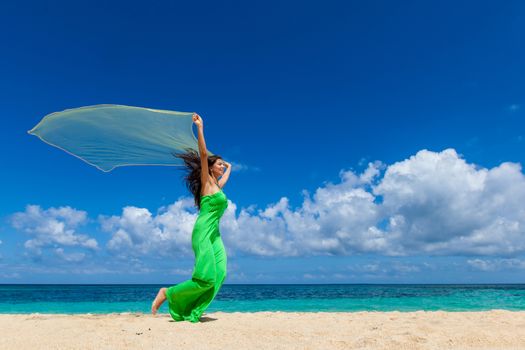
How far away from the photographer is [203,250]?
20.2 feet

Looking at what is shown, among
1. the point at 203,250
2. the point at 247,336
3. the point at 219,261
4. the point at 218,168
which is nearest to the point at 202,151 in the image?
the point at 218,168

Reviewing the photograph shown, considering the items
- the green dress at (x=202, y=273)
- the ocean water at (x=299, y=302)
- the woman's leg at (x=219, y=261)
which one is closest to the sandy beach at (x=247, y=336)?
the green dress at (x=202, y=273)

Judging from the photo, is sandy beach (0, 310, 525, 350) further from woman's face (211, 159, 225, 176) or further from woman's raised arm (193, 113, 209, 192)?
woman's face (211, 159, 225, 176)

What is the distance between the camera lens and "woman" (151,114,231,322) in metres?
6.11

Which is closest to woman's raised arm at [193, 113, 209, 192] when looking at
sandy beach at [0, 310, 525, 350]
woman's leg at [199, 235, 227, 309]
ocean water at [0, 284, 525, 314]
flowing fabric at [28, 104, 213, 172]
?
flowing fabric at [28, 104, 213, 172]

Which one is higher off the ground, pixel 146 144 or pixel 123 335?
pixel 146 144

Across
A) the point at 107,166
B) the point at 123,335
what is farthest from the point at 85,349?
the point at 107,166

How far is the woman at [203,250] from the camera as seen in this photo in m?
6.11

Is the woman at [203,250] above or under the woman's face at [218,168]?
under

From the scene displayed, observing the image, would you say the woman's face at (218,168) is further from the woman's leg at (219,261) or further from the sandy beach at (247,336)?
the sandy beach at (247,336)

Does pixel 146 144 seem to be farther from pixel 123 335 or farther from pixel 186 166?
pixel 123 335

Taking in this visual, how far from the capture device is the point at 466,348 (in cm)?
420

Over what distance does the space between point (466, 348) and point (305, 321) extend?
104 inches

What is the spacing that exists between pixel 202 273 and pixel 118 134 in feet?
8.84
